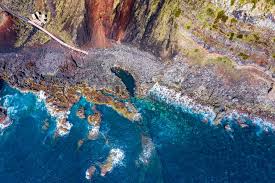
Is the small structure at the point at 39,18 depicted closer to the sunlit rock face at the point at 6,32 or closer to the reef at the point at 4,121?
the sunlit rock face at the point at 6,32

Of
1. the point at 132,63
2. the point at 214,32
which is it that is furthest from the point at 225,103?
the point at 132,63

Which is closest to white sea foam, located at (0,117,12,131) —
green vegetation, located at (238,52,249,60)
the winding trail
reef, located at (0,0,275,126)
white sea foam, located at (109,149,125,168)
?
reef, located at (0,0,275,126)

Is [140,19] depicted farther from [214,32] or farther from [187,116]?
[187,116]

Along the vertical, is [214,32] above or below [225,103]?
above

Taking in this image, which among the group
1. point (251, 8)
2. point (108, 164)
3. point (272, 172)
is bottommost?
point (108, 164)

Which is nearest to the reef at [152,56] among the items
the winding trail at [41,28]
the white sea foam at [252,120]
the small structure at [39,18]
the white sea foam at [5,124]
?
the white sea foam at [252,120]

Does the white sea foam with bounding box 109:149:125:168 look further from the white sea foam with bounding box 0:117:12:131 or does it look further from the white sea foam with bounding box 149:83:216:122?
the white sea foam with bounding box 0:117:12:131

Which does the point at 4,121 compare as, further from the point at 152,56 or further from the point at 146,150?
the point at 152,56

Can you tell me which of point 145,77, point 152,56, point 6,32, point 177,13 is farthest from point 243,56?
point 6,32
